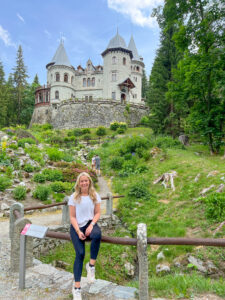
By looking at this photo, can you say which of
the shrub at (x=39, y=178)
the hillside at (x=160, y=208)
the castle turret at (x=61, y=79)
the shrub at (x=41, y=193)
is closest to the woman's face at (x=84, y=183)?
the hillside at (x=160, y=208)

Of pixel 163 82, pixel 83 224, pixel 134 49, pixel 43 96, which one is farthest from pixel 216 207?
pixel 134 49

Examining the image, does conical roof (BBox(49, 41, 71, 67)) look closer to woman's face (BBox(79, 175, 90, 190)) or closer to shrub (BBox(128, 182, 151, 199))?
shrub (BBox(128, 182, 151, 199))

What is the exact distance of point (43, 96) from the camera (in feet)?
148

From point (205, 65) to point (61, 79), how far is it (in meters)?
36.0

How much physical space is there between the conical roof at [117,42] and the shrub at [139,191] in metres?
39.7

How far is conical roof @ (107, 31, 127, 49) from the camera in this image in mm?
43344

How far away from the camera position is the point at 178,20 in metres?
16.1

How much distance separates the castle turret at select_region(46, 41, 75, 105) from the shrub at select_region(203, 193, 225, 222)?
40687 mm

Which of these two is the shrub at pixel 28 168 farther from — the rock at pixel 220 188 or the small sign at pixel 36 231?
the rock at pixel 220 188

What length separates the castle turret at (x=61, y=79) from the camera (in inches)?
1721

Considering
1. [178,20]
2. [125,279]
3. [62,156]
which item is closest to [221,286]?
[125,279]

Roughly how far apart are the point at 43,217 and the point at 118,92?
126ft

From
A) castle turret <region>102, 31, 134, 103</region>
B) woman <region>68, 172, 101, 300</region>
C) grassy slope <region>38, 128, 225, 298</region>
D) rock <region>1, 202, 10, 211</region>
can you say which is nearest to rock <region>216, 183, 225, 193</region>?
grassy slope <region>38, 128, 225, 298</region>

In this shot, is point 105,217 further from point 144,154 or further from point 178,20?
point 178,20
